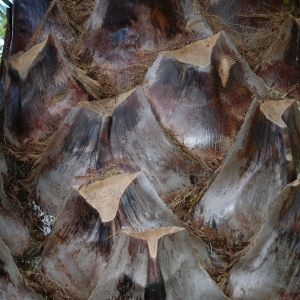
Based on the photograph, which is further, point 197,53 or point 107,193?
point 197,53

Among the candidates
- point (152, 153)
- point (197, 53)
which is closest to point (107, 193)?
point (152, 153)

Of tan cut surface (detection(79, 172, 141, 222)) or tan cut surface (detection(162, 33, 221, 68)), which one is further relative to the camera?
tan cut surface (detection(162, 33, 221, 68))

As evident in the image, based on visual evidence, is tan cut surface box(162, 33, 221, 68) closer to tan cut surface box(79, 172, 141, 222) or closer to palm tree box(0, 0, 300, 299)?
palm tree box(0, 0, 300, 299)

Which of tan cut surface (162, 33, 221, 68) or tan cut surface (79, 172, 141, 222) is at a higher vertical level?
tan cut surface (162, 33, 221, 68)

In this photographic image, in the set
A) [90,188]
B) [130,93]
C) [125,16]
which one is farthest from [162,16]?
[90,188]

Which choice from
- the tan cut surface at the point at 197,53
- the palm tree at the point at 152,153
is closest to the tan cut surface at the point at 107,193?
the palm tree at the point at 152,153

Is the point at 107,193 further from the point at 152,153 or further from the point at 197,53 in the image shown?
the point at 197,53

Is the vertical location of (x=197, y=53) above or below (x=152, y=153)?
above

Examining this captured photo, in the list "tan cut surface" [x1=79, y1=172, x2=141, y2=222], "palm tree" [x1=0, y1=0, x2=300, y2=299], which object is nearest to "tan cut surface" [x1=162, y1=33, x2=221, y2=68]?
"palm tree" [x1=0, y1=0, x2=300, y2=299]
